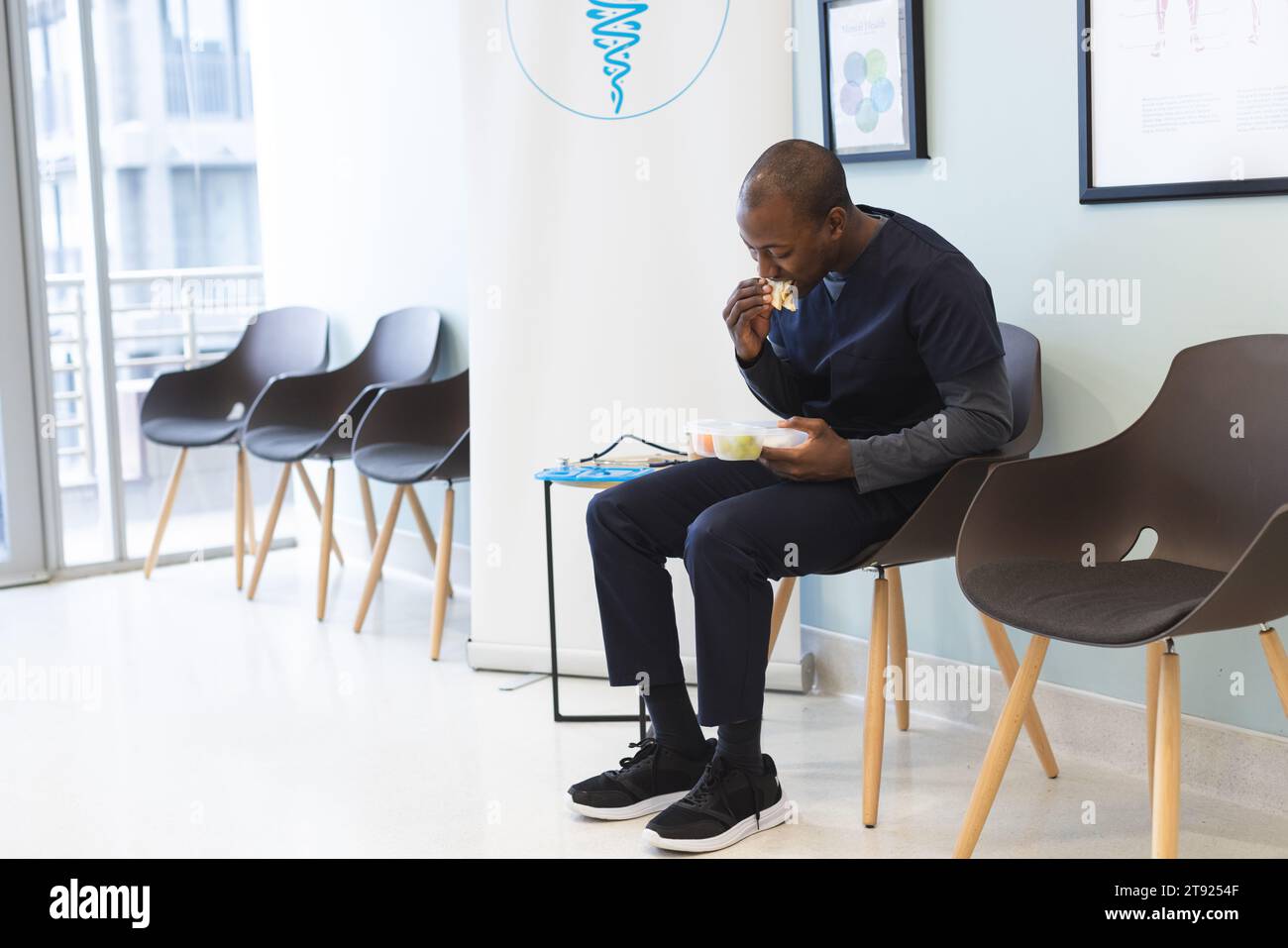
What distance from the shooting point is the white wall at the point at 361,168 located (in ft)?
14.2

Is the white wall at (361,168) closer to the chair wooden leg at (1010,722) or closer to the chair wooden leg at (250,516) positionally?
the chair wooden leg at (250,516)

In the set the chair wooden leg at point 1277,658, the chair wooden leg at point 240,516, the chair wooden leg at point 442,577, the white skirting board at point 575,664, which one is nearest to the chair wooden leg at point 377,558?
the chair wooden leg at point 442,577

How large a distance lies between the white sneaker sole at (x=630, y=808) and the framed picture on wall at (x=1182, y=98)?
141 cm

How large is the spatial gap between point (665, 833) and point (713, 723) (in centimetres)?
21

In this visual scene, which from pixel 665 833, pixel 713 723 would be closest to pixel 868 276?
pixel 713 723

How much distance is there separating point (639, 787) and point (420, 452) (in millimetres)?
1626

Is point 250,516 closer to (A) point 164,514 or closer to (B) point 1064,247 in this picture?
(A) point 164,514

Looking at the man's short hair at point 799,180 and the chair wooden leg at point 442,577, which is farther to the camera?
the chair wooden leg at point 442,577

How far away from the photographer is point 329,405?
459 cm

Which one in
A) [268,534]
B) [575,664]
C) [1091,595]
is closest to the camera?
[1091,595]

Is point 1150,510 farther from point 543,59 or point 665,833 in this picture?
point 543,59

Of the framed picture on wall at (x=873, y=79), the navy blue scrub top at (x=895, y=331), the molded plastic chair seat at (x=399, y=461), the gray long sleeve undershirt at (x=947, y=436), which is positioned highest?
the framed picture on wall at (x=873, y=79)

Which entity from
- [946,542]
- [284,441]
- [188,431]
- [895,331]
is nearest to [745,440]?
[895,331]

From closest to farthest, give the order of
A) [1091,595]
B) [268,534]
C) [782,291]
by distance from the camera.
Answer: [1091,595] < [782,291] < [268,534]
